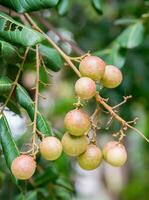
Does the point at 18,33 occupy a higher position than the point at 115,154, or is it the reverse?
the point at 18,33

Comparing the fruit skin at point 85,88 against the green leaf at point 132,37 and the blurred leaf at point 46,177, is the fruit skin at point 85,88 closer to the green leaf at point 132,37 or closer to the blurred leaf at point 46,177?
the blurred leaf at point 46,177

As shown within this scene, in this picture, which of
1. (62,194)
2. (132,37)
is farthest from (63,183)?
(132,37)

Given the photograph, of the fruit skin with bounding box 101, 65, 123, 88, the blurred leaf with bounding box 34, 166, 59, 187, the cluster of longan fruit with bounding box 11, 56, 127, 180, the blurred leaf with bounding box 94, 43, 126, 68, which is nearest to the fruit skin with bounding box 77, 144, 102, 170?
the cluster of longan fruit with bounding box 11, 56, 127, 180

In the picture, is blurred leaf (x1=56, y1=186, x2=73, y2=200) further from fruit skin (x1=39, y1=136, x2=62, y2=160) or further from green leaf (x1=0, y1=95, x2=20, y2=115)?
fruit skin (x1=39, y1=136, x2=62, y2=160)

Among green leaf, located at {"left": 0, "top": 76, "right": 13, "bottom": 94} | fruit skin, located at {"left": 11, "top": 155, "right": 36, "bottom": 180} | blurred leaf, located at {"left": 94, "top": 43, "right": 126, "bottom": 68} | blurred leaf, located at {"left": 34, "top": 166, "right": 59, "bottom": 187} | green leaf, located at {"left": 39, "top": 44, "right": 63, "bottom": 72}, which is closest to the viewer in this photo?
fruit skin, located at {"left": 11, "top": 155, "right": 36, "bottom": 180}

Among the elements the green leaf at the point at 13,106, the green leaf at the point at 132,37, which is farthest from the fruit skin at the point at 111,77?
the green leaf at the point at 132,37

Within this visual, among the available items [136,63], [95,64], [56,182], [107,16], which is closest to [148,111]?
[136,63]

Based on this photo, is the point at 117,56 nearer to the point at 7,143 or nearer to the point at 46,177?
the point at 46,177
